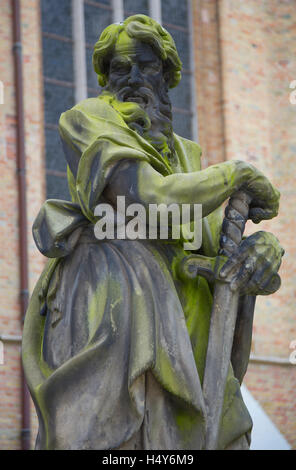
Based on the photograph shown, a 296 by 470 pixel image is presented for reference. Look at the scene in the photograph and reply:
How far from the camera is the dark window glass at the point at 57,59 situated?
15203 millimetres

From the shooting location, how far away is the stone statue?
150 inches

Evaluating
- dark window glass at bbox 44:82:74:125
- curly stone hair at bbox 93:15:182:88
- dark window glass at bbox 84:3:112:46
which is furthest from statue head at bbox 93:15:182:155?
dark window glass at bbox 84:3:112:46

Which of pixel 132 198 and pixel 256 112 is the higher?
pixel 256 112

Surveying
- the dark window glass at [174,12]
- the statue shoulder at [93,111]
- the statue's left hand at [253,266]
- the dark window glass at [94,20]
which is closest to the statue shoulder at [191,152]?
the statue shoulder at [93,111]

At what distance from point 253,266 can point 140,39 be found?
885mm

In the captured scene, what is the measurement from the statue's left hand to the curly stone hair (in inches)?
28.6

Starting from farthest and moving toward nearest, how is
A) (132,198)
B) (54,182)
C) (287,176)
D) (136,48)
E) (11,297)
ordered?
(287,176), (54,182), (11,297), (136,48), (132,198)

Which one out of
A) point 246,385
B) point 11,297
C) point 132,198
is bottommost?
point 246,385

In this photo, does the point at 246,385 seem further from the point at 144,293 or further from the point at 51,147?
the point at 144,293

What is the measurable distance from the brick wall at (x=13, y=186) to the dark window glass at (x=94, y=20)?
88 centimetres

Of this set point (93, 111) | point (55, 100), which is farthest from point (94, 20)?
point (93, 111)

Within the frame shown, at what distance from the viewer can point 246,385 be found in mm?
15125

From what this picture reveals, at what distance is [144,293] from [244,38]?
43.6 ft

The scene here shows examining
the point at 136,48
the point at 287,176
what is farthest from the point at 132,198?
the point at 287,176
